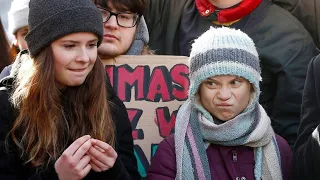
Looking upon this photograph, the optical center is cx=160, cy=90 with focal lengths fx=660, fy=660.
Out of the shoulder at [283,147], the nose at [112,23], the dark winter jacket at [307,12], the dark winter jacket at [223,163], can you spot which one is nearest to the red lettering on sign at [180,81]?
the nose at [112,23]

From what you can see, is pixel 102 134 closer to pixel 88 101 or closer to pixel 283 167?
pixel 88 101

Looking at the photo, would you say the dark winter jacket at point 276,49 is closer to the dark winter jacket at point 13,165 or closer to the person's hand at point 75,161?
the dark winter jacket at point 13,165

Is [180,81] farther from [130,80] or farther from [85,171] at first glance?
[85,171]

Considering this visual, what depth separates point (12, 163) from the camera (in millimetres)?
2502

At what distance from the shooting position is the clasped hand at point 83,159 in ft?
7.68

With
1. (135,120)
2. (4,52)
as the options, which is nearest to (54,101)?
(135,120)

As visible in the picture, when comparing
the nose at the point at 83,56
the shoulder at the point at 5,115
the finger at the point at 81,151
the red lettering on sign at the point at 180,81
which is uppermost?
the nose at the point at 83,56

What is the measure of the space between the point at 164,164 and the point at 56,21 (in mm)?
751

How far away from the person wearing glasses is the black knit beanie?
1.88ft

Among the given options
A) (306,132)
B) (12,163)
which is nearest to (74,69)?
(12,163)

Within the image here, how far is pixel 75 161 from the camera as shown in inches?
92.3

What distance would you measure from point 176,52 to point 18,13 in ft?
2.82

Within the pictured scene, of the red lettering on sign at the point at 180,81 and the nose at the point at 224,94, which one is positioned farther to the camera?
the red lettering on sign at the point at 180,81

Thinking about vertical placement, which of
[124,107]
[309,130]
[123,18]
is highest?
[123,18]
